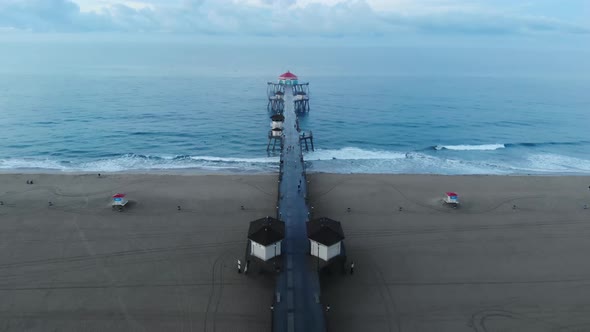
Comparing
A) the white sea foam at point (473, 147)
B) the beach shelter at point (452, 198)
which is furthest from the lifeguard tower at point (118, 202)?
the white sea foam at point (473, 147)

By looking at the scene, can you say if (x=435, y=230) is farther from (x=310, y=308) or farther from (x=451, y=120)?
(x=451, y=120)

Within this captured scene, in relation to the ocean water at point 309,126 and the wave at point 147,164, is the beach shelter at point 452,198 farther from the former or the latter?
the wave at point 147,164

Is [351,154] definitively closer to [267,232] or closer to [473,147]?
[473,147]

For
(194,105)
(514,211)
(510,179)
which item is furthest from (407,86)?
(514,211)

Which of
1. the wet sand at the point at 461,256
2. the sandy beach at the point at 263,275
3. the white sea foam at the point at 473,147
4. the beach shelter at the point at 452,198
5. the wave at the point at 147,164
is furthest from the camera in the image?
the white sea foam at the point at 473,147

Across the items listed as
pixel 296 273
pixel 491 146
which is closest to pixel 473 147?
pixel 491 146

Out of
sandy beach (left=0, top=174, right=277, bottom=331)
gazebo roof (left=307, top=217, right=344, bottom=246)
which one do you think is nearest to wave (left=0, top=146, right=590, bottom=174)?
sandy beach (left=0, top=174, right=277, bottom=331)

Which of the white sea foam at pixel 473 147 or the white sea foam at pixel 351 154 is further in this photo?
the white sea foam at pixel 473 147

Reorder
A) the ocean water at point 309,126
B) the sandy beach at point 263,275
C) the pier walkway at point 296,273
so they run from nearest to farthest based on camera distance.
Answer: the pier walkway at point 296,273, the sandy beach at point 263,275, the ocean water at point 309,126
